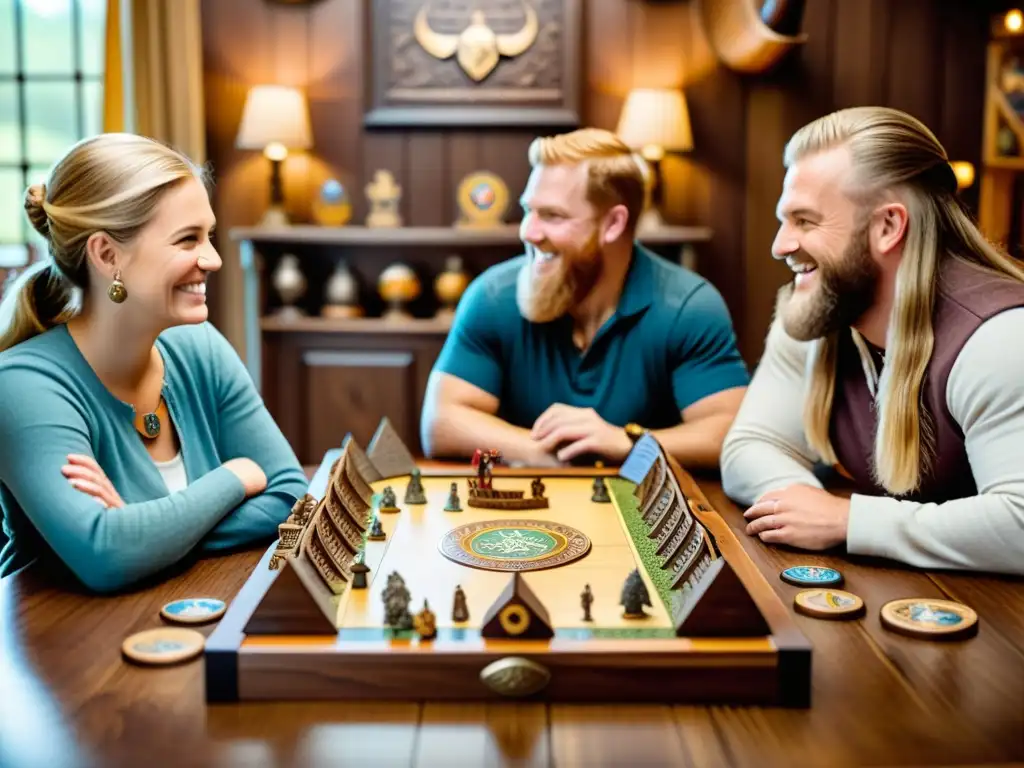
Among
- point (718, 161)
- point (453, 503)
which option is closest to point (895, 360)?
point (453, 503)

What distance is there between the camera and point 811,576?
169 centimetres

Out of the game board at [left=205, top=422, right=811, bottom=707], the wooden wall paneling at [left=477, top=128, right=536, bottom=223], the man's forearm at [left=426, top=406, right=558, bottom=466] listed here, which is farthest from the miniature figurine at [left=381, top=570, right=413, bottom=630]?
the wooden wall paneling at [left=477, top=128, right=536, bottom=223]

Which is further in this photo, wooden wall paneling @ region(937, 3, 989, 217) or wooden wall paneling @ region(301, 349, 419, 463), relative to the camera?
wooden wall paneling @ region(937, 3, 989, 217)

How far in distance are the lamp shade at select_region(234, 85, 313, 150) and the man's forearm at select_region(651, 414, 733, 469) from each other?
2.83 meters

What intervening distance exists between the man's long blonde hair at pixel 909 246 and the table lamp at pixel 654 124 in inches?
111

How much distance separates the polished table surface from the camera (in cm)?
118

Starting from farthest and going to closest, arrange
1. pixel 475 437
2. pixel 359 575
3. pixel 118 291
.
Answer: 1. pixel 475 437
2. pixel 118 291
3. pixel 359 575

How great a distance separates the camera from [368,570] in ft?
5.06

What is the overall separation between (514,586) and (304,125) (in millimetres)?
3866

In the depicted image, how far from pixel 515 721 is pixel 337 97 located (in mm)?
4225

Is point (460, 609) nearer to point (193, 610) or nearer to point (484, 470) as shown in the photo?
point (193, 610)

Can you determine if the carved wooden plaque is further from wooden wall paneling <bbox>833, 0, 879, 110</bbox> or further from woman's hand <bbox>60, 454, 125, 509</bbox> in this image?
woman's hand <bbox>60, 454, 125, 509</bbox>

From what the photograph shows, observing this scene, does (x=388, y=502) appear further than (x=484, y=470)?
No

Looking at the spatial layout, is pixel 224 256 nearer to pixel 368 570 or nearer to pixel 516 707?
pixel 368 570
